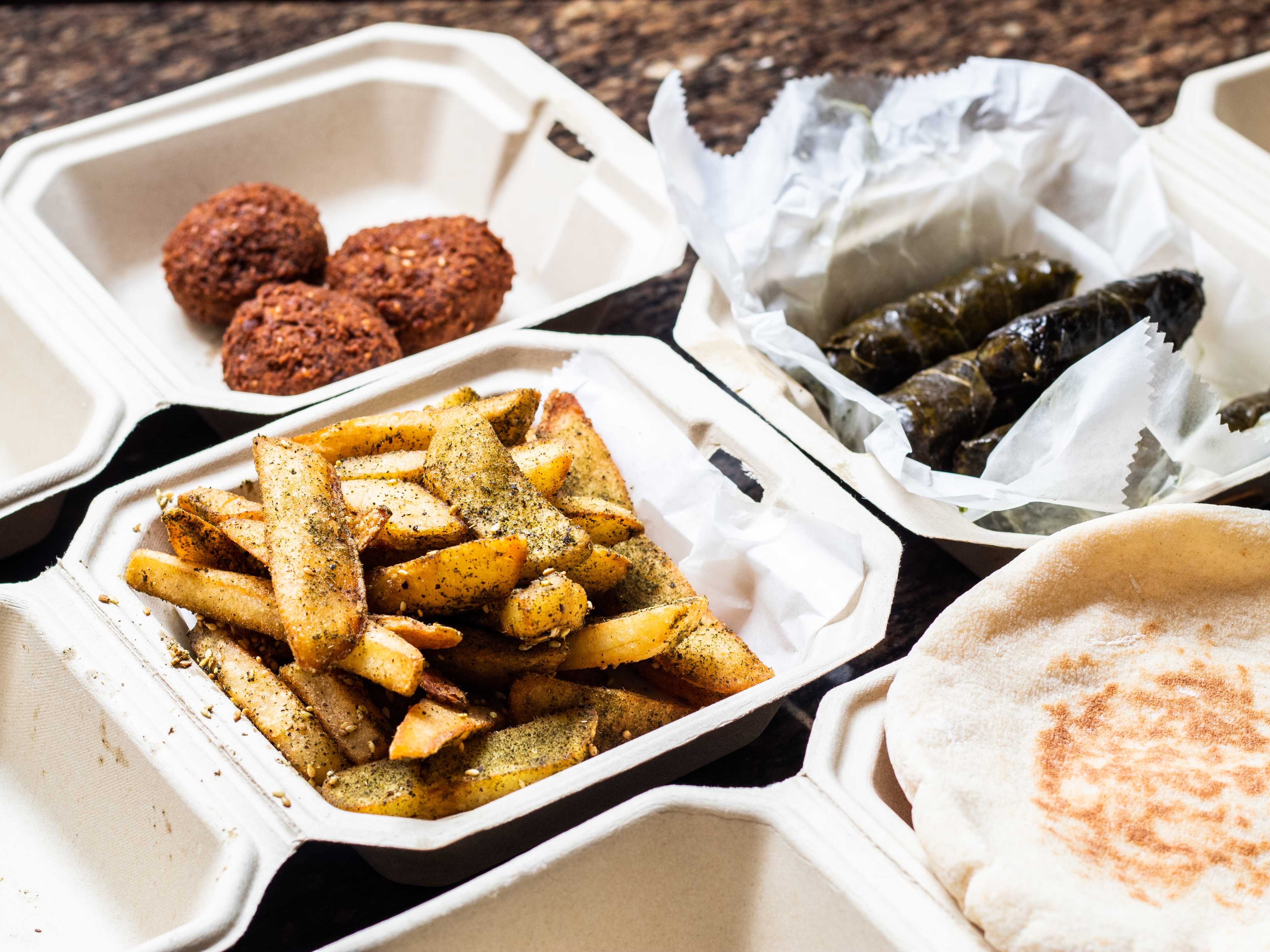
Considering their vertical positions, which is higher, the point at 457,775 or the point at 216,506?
the point at 216,506

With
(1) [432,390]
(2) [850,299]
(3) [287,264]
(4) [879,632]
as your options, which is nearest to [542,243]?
(3) [287,264]

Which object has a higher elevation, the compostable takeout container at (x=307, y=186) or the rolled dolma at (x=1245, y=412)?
the compostable takeout container at (x=307, y=186)

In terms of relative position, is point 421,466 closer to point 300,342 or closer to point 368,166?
point 300,342

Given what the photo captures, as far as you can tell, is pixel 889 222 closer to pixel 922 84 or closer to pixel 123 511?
pixel 922 84

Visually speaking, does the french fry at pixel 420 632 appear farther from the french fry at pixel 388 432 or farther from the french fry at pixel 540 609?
the french fry at pixel 388 432

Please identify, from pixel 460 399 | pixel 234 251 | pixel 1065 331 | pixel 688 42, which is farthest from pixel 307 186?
pixel 1065 331

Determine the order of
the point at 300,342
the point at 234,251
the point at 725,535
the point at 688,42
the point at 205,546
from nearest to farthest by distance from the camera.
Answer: the point at 205,546, the point at 725,535, the point at 300,342, the point at 234,251, the point at 688,42

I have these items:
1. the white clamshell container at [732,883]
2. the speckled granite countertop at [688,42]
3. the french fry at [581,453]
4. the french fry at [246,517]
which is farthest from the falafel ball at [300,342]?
the white clamshell container at [732,883]
